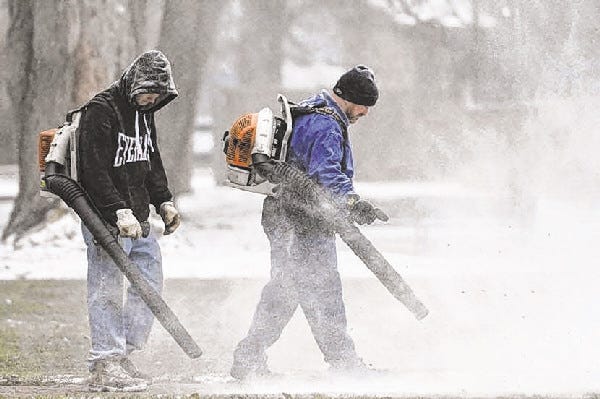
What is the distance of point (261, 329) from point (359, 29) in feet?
60.5

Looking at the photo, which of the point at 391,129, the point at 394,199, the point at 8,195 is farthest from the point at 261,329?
the point at 8,195

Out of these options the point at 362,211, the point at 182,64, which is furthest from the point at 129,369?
the point at 182,64

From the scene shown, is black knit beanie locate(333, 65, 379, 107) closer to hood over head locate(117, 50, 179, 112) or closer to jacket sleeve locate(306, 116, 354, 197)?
jacket sleeve locate(306, 116, 354, 197)

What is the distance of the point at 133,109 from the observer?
248 inches

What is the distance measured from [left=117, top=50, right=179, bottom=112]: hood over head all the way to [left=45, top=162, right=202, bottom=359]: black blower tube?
522 millimetres

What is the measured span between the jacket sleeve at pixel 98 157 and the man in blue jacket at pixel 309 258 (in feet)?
2.78

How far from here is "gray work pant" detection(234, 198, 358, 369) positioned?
252 inches

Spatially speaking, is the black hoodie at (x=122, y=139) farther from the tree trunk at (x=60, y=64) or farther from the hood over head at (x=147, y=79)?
the tree trunk at (x=60, y=64)

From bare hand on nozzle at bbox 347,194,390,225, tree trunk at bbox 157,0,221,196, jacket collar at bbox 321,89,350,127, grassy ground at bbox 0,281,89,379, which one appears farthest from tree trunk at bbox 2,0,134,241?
bare hand on nozzle at bbox 347,194,390,225

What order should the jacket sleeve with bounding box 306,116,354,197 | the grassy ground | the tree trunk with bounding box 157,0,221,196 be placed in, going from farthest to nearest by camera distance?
the tree trunk with bounding box 157,0,221,196, the grassy ground, the jacket sleeve with bounding box 306,116,354,197

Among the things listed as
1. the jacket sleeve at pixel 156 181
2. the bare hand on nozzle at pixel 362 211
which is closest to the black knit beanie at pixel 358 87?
the bare hand on nozzle at pixel 362 211

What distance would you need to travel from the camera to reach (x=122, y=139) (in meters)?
6.24

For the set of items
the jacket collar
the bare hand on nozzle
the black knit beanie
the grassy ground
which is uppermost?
the black knit beanie

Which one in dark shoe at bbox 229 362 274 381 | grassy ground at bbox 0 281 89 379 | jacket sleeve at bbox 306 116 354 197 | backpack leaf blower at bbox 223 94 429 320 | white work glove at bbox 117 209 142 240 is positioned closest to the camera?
white work glove at bbox 117 209 142 240
